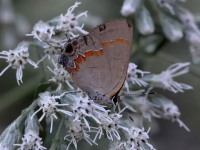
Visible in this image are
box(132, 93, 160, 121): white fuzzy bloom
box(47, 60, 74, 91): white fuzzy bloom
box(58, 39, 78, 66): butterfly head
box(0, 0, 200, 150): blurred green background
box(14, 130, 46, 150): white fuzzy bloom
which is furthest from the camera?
box(0, 0, 200, 150): blurred green background

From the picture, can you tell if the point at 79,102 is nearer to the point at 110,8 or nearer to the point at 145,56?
the point at 145,56

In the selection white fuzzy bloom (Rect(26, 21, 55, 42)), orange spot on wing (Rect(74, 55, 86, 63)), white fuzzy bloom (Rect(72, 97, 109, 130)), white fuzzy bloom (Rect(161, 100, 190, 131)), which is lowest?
white fuzzy bloom (Rect(161, 100, 190, 131))

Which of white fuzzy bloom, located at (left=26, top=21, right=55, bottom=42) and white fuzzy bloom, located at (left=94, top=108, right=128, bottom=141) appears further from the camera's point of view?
white fuzzy bloom, located at (left=26, top=21, right=55, bottom=42)

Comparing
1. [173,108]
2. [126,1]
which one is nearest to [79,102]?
[173,108]

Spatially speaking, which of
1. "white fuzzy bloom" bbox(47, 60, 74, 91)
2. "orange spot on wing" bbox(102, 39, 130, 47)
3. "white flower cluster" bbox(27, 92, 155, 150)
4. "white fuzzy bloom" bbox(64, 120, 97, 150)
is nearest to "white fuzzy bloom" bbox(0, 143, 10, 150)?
"white flower cluster" bbox(27, 92, 155, 150)

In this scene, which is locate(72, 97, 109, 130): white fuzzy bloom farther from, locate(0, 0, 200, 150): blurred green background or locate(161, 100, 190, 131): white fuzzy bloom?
locate(0, 0, 200, 150): blurred green background

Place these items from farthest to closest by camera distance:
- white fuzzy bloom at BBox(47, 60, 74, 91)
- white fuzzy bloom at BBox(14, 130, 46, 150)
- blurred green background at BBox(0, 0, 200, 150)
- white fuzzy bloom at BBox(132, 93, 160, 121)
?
blurred green background at BBox(0, 0, 200, 150) → white fuzzy bloom at BBox(132, 93, 160, 121) → white fuzzy bloom at BBox(47, 60, 74, 91) → white fuzzy bloom at BBox(14, 130, 46, 150)

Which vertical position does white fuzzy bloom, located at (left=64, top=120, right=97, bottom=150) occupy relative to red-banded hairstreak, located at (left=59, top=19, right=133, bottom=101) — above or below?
below
